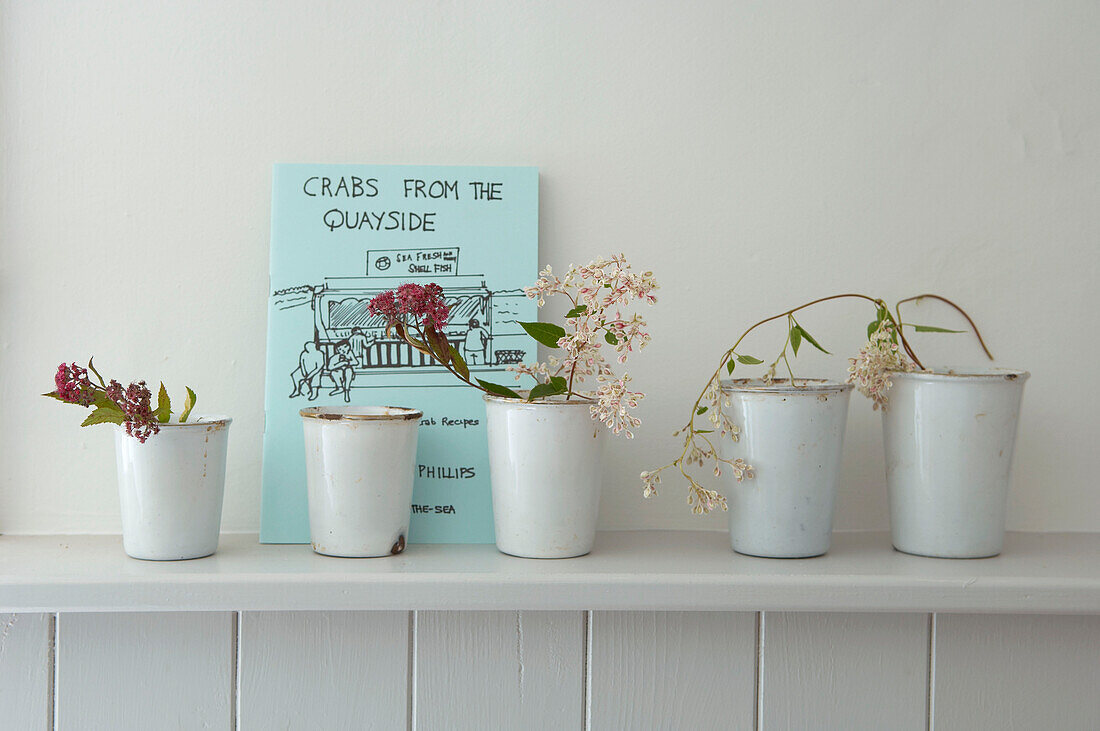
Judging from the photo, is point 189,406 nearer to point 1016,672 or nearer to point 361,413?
point 361,413

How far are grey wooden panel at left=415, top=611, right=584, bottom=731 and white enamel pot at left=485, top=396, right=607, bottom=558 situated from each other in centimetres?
9

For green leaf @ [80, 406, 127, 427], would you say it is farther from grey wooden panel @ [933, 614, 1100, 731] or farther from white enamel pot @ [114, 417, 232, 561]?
grey wooden panel @ [933, 614, 1100, 731]

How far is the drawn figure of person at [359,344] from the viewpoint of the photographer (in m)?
0.74

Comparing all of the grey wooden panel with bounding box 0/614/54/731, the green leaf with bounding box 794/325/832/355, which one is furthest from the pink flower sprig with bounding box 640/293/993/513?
the grey wooden panel with bounding box 0/614/54/731

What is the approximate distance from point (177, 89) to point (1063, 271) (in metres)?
0.81

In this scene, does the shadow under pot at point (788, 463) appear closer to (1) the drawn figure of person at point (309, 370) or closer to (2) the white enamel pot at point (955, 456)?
(2) the white enamel pot at point (955, 456)

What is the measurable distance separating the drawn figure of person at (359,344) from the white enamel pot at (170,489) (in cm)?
13

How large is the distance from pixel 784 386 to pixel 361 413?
354mm

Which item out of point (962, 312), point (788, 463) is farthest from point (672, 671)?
point (962, 312)

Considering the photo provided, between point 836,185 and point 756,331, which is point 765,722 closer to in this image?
point 756,331

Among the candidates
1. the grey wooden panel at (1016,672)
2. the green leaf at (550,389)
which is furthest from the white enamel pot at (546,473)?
the grey wooden panel at (1016,672)

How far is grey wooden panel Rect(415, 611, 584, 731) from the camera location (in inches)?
28.4

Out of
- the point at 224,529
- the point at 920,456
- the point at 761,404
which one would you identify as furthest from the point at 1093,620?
the point at 224,529

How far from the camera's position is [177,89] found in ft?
2.47
